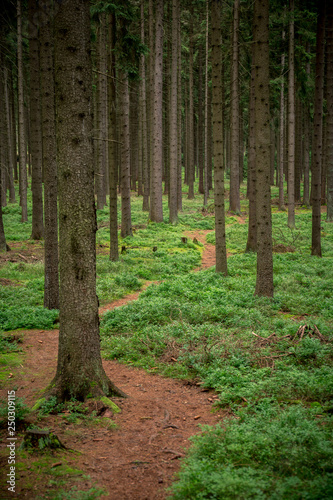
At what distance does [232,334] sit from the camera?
7570 mm

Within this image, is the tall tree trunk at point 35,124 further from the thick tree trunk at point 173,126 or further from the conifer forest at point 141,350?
the thick tree trunk at point 173,126

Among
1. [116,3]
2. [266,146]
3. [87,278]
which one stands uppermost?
[116,3]

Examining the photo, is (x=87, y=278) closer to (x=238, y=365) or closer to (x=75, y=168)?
(x=75, y=168)

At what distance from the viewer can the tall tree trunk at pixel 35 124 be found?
1338 centimetres

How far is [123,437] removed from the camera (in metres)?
4.68

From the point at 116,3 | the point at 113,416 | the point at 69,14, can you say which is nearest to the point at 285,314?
the point at 113,416

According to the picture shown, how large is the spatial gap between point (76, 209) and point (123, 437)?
10.0 ft

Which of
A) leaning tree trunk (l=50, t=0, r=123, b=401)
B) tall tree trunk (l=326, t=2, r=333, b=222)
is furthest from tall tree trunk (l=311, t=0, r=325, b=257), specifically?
leaning tree trunk (l=50, t=0, r=123, b=401)

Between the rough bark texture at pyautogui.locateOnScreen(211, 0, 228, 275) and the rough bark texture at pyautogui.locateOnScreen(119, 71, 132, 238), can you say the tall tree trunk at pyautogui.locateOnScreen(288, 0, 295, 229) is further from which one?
the rough bark texture at pyautogui.locateOnScreen(211, 0, 228, 275)

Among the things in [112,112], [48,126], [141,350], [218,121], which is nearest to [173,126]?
[112,112]

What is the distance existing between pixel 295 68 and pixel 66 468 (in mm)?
22948

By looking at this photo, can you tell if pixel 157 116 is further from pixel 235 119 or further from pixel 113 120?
pixel 113 120

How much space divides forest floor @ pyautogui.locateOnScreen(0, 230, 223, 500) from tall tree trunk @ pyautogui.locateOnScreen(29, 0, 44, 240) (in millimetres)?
10852

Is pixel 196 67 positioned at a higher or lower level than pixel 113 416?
higher
